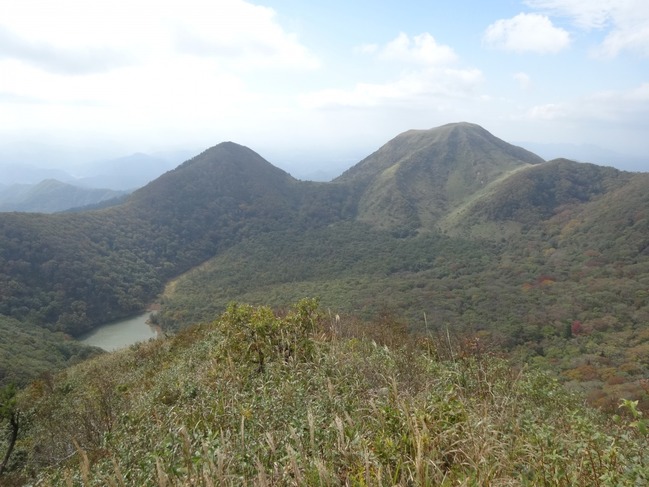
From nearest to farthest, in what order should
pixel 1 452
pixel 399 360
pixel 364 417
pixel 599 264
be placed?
pixel 364 417 < pixel 399 360 < pixel 1 452 < pixel 599 264

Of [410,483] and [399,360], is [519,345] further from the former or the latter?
[410,483]

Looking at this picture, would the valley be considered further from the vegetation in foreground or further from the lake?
the lake

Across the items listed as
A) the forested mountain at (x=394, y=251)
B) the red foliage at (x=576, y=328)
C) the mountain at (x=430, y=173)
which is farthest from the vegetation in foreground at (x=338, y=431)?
the mountain at (x=430, y=173)

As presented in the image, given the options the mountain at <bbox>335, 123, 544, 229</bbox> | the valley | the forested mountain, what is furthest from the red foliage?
the mountain at <bbox>335, 123, 544, 229</bbox>

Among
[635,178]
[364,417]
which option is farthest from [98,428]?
[635,178]

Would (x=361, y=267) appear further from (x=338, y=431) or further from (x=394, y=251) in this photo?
(x=338, y=431)

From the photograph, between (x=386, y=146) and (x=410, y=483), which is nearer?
(x=410, y=483)

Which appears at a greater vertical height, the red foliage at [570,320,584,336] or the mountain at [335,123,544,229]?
the mountain at [335,123,544,229]
